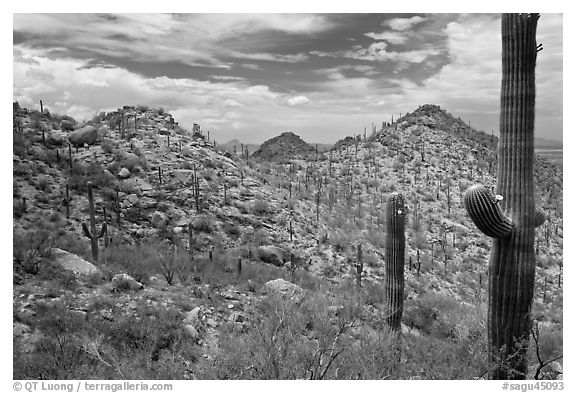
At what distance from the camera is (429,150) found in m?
36.0

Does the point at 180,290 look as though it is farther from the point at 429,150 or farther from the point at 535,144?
the point at 429,150

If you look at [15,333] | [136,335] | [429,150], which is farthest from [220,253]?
[429,150]

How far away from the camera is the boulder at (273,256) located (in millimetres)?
16812

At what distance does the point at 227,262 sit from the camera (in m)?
15.0

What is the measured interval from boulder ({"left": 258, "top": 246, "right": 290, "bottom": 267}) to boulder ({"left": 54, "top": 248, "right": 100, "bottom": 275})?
6.63m

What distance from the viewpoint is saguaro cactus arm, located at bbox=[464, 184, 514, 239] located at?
7051 mm

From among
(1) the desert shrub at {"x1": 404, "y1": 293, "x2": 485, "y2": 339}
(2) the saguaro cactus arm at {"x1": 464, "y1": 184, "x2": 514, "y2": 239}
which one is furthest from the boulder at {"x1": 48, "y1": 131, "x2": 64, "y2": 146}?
(2) the saguaro cactus arm at {"x1": 464, "y1": 184, "x2": 514, "y2": 239}

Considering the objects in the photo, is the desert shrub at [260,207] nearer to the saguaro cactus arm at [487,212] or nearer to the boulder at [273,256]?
the boulder at [273,256]

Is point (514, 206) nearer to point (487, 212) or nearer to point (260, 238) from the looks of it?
point (487, 212)

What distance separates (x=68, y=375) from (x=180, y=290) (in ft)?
16.1

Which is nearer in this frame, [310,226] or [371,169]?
[310,226]

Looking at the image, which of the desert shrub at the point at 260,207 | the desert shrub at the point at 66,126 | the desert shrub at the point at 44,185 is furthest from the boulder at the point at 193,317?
the desert shrub at the point at 66,126

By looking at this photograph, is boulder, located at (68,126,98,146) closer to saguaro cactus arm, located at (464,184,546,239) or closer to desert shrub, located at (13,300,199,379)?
desert shrub, located at (13,300,199,379)
